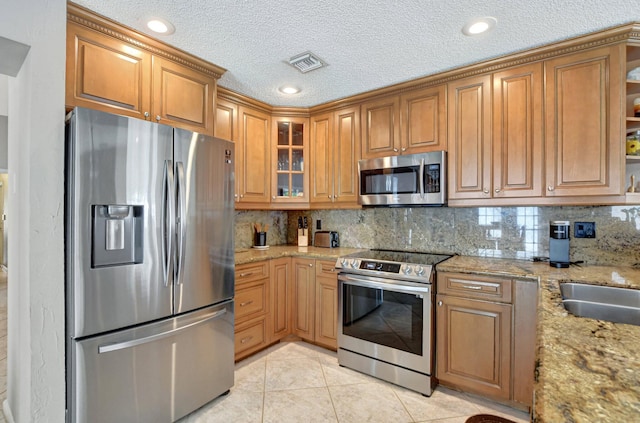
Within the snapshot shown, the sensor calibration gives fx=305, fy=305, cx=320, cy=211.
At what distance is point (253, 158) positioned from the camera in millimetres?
3025

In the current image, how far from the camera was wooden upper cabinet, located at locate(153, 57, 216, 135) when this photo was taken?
2.07 meters

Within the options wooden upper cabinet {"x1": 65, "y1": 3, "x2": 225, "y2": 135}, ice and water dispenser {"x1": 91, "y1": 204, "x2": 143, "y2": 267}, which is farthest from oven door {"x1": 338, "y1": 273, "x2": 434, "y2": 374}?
wooden upper cabinet {"x1": 65, "y1": 3, "x2": 225, "y2": 135}

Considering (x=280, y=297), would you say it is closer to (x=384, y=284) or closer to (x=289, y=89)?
(x=384, y=284)

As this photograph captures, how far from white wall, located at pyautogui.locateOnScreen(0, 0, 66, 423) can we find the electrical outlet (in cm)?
328

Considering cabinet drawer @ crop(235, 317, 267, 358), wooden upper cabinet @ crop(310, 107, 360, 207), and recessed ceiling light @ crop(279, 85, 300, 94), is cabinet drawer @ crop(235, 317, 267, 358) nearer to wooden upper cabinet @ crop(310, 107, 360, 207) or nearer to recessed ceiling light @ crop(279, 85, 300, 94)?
wooden upper cabinet @ crop(310, 107, 360, 207)

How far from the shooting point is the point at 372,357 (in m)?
2.43

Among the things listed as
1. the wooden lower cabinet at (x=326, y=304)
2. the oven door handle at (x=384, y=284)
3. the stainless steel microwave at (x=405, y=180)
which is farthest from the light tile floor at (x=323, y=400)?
the stainless steel microwave at (x=405, y=180)

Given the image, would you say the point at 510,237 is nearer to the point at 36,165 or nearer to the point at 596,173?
the point at 596,173

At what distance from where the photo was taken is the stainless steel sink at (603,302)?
1461mm

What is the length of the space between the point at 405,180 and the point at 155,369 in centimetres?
221

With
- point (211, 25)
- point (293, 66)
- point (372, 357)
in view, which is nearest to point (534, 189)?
point (372, 357)

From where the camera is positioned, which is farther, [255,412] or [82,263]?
[255,412]

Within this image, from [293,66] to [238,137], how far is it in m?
0.91

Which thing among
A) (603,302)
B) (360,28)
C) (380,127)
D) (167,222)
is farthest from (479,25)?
(167,222)
